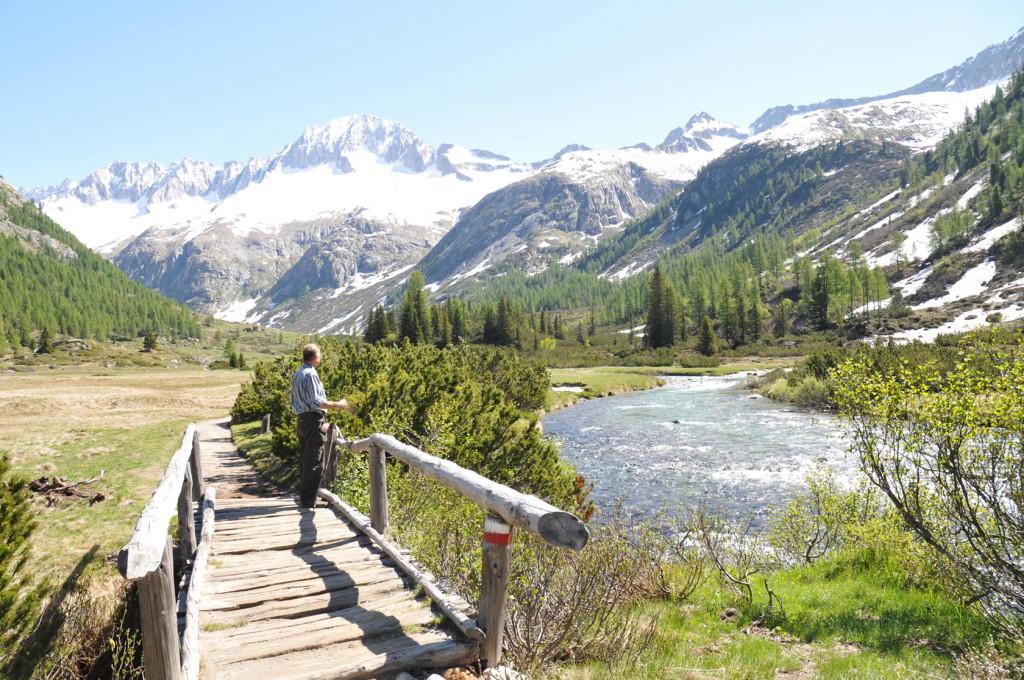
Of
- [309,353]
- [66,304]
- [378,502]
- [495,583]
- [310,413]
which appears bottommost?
[378,502]

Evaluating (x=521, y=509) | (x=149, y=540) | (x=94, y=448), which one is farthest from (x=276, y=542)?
(x=94, y=448)

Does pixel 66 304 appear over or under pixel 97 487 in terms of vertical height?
over

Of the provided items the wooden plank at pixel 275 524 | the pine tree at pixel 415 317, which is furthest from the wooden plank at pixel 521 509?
the pine tree at pixel 415 317

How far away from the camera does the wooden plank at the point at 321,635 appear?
4.79m

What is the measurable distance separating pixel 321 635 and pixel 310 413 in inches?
206

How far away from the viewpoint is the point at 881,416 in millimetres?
7863

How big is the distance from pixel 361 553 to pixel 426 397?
25.5 ft

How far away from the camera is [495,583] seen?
16.0ft

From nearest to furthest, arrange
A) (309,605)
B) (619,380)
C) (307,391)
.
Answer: (309,605) < (307,391) < (619,380)

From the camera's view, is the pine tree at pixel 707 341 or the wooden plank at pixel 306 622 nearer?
the wooden plank at pixel 306 622

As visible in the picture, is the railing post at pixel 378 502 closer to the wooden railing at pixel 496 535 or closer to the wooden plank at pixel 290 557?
the wooden plank at pixel 290 557

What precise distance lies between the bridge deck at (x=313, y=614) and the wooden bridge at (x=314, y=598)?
0.01 m

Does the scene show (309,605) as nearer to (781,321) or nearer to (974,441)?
(974,441)

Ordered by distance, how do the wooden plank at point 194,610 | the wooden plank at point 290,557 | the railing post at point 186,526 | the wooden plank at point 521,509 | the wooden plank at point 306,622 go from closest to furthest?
the wooden plank at point 521,509 → the wooden plank at point 194,610 → the wooden plank at point 306,622 → the wooden plank at point 290,557 → the railing post at point 186,526
